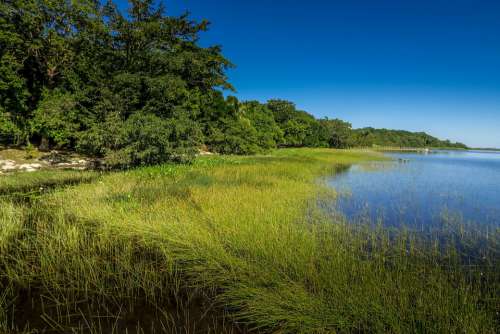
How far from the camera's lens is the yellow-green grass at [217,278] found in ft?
9.89

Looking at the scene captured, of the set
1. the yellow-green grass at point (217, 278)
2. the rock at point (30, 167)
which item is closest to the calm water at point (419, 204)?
the yellow-green grass at point (217, 278)

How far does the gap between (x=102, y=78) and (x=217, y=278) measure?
1844 centimetres

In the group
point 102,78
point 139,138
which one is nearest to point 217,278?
point 139,138

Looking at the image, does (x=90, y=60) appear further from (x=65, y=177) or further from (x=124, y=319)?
(x=124, y=319)

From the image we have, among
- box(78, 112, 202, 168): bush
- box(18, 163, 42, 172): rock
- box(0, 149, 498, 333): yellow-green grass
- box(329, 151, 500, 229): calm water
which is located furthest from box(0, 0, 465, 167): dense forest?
box(329, 151, 500, 229): calm water

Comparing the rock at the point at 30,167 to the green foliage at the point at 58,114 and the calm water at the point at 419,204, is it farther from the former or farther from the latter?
the calm water at the point at 419,204

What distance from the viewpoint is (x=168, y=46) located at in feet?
62.0

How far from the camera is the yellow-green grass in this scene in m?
3.01

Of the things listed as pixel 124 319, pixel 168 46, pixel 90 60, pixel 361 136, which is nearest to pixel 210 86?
pixel 168 46

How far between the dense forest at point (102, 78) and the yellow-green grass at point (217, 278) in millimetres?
9165

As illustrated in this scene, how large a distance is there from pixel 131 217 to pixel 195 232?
5.99ft

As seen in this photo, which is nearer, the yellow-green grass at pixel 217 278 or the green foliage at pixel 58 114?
the yellow-green grass at pixel 217 278

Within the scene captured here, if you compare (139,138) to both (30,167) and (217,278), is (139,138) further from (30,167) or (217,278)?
(217,278)

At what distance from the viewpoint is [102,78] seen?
55.6ft
